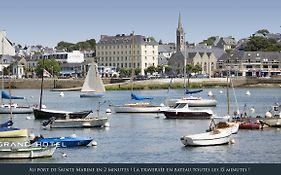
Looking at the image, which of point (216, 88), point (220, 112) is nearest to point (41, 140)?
point (220, 112)

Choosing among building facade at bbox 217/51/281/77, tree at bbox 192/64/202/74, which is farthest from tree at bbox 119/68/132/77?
building facade at bbox 217/51/281/77

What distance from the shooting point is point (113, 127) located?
52.6m

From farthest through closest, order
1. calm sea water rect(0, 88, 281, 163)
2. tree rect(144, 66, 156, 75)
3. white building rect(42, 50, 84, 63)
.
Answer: white building rect(42, 50, 84, 63) → tree rect(144, 66, 156, 75) → calm sea water rect(0, 88, 281, 163)

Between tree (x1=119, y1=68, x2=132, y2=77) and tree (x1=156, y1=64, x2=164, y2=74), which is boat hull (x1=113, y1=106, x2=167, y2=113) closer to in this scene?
tree (x1=119, y1=68, x2=132, y2=77)

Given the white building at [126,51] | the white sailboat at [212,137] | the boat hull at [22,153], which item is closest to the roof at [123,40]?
the white building at [126,51]

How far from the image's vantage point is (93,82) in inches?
3391

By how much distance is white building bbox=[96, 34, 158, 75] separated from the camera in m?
180

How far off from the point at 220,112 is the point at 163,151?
29381mm

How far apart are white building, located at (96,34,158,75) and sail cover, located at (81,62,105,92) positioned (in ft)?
297

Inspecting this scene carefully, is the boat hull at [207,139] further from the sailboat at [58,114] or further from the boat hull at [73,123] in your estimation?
the sailboat at [58,114]

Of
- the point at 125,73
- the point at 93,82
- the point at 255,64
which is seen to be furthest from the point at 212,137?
the point at 255,64

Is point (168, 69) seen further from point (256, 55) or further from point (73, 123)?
point (73, 123)

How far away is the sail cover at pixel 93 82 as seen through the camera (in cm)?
8550

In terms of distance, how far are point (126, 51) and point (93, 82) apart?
320 ft
